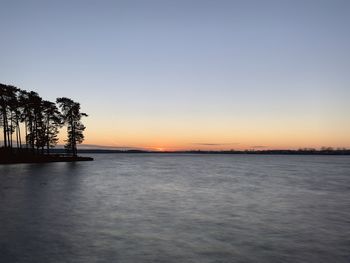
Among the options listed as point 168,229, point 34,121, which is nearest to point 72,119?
point 34,121

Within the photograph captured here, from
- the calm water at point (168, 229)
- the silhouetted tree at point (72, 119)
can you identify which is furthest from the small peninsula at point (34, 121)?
the calm water at point (168, 229)

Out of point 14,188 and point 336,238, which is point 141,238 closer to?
point 336,238

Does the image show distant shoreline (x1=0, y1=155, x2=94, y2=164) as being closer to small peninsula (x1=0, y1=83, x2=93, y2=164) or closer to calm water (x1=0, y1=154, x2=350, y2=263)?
small peninsula (x1=0, y1=83, x2=93, y2=164)

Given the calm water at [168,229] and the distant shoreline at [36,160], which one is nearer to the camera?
the calm water at [168,229]

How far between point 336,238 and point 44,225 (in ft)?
54.2

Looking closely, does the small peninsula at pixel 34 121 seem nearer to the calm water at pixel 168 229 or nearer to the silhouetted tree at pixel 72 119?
the silhouetted tree at pixel 72 119

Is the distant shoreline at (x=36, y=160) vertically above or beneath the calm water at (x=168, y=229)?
above

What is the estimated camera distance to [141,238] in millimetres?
16953

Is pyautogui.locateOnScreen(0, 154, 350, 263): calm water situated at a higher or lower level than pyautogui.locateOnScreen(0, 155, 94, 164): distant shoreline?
lower

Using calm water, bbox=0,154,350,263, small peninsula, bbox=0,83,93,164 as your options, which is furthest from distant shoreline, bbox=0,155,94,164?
calm water, bbox=0,154,350,263

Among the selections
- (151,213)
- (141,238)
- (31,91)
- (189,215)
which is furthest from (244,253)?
(31,91)

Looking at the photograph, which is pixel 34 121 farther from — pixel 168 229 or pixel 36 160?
pixel 168 229

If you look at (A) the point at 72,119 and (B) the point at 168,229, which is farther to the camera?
(A) the point at 72,119

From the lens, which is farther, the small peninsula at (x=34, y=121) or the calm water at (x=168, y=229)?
the small peninsula at (x=34, y=121)
